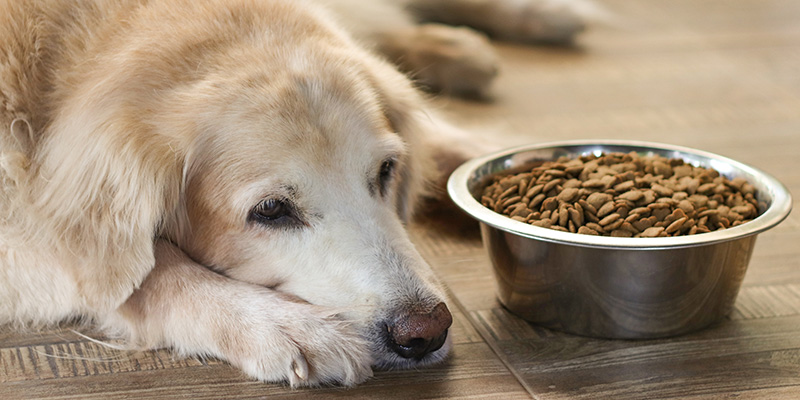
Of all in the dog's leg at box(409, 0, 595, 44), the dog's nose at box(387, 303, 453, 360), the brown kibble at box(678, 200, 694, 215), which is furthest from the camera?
the dog's leg at box(409, 0, 595, 44)

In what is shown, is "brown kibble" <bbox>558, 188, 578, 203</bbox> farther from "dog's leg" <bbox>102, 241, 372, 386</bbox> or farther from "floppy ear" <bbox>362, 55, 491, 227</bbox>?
"dog's leg" <bbox>102, 241, 372, 386</bbox>

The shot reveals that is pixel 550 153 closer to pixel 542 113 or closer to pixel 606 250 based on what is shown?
pixel 606 250

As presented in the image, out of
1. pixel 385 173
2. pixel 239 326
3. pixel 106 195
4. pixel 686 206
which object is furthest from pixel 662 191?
pixel 106 195

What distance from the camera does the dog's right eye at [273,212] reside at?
1.62 meters

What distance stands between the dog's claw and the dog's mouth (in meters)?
0.13

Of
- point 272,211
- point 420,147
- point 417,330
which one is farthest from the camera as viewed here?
point 420,147

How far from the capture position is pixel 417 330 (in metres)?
1.52

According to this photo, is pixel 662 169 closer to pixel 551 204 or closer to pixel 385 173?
pixel 551 204

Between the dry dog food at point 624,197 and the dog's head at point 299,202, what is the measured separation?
30 centimetres

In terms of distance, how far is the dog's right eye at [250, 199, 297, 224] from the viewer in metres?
1.62

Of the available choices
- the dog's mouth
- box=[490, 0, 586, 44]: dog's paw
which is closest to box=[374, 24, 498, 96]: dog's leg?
box=[490, 0, 586, 44]: dog's paw

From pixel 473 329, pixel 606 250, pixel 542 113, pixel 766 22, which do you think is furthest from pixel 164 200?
pixel 766 22

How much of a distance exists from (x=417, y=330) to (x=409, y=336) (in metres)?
0.02

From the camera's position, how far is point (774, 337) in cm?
175
